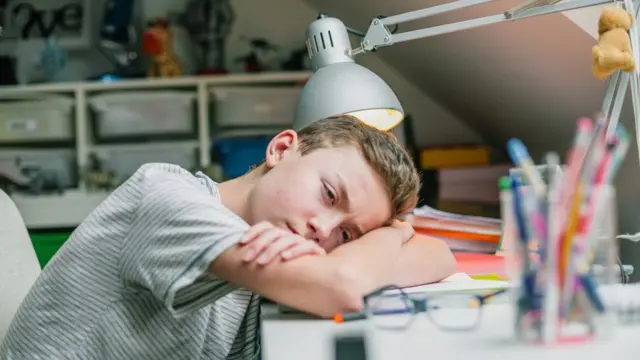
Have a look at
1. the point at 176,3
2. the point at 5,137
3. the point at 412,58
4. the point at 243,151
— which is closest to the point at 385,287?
the point at 412,58

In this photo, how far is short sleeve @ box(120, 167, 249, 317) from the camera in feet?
2.58

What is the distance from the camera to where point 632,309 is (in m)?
0.67

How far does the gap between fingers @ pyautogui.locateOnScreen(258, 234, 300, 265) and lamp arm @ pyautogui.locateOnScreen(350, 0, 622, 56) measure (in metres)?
0.44

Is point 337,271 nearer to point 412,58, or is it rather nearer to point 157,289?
point 157,289

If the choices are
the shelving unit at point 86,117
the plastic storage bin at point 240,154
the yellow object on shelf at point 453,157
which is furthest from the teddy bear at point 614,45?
the shelving unit at point 86,117

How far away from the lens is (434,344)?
637 mm

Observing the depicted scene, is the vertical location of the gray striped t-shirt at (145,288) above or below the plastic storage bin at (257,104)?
below

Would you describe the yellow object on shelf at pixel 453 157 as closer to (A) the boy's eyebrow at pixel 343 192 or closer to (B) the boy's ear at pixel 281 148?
(B) the boy's ear at pixel 281 148

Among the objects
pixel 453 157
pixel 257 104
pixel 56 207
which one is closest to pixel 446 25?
pixel 453 157

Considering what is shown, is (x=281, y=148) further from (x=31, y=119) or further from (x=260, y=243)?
(x=31, y=119)

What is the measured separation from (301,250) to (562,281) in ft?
0.96

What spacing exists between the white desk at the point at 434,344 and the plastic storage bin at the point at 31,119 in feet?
A: 8.18

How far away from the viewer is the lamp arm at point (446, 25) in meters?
1.03

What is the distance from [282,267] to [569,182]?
308 millimetres
